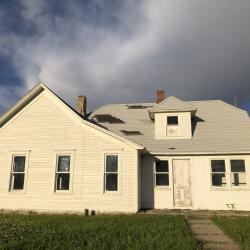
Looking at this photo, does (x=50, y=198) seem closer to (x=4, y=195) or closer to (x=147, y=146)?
(x=4, y=195)

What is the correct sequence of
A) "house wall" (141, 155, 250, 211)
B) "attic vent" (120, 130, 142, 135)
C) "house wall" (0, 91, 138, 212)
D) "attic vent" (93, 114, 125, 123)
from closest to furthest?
"house wall" (0, 91, 138, 212)
"house wall" (141, 155, 250, 211)
"attic vent" (120, 130, 142, 135)
"attic vent" (93, 114, 125, 123)

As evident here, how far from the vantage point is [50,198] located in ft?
56.6

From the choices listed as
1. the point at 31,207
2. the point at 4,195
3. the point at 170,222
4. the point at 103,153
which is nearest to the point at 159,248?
the point at 170,222

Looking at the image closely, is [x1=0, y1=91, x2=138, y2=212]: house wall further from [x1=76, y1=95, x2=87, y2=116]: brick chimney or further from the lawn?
[x1=76, y1=95, x2=87, y2=116]: brick chimney

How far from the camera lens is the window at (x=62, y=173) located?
17.5 m

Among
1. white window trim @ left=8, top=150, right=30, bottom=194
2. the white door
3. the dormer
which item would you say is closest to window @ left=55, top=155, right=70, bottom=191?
white window trim @ left=8, top=150, right=30, bottom=194

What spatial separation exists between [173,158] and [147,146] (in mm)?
1688

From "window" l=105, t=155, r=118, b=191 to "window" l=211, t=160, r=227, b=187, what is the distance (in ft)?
17.7

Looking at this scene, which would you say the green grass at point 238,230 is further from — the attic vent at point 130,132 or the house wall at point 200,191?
the attic vent at point 130,132

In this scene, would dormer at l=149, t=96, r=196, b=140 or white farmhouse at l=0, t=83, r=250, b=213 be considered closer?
white farmhouse at l=0, t=83, r=250, b=213

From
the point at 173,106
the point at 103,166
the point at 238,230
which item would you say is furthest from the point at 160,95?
the point at 238,230

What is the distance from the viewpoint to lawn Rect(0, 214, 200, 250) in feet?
27.1

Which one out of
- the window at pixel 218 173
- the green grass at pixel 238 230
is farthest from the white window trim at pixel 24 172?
the window at pixel 218 173

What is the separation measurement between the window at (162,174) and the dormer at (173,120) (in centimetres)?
197
